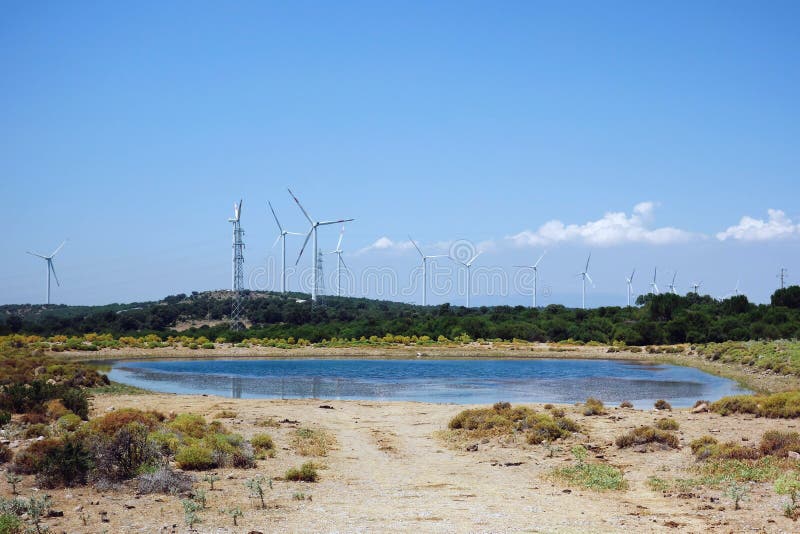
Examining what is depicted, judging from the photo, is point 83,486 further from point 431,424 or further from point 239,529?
point 431,424

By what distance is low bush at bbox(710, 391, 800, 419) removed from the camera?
2377cm

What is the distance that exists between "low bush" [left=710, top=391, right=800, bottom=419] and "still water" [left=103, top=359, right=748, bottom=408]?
666cm

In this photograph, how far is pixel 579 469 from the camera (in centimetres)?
1677

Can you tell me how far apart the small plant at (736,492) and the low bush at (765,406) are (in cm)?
1088

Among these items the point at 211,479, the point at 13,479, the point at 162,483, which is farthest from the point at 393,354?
the point at 13,479

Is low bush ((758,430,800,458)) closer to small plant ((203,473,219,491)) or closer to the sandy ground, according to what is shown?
the sandy ground

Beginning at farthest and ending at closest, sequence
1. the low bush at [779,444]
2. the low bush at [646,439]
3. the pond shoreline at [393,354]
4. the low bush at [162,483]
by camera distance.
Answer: the pond shoreline at [393,354]
the low bush at [646,439]
the low bush at [779,444]
the low bush at [162,483]

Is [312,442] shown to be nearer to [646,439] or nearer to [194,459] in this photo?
[194,459]

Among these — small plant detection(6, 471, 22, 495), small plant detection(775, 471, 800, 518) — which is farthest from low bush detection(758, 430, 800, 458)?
small plant detection(6, 471, 22, 495)

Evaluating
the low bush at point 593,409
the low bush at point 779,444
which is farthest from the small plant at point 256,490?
the low bush at point 593,409

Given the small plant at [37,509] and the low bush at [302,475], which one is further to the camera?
the low bush at [302,475]

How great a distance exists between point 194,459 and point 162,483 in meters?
2.06

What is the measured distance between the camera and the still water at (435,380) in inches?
1518

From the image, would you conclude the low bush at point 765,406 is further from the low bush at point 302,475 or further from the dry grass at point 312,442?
the low bush at point 302,475
